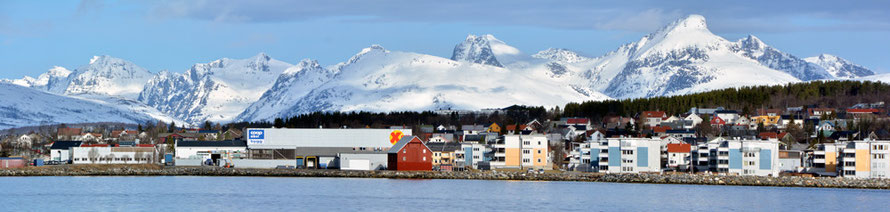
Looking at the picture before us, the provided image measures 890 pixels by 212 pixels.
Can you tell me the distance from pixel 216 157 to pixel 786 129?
5885 cm

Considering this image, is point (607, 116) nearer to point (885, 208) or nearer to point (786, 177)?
point (786, 177)

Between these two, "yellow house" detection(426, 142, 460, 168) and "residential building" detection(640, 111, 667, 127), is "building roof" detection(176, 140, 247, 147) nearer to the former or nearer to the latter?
"yellow house" detection(426, 142, 460, 168)

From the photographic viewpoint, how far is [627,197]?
61.9 meters

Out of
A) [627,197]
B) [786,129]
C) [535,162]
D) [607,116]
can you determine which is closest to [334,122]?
[607,116]

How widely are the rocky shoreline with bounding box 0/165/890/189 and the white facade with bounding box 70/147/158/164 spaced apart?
183 inches

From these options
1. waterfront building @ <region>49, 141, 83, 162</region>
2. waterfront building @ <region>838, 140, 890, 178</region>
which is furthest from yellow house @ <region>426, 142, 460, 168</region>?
waterfront building @ <region>49, 141, 83, 162</region>

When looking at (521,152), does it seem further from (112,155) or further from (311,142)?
(112,155)

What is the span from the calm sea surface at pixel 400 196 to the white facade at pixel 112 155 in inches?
726

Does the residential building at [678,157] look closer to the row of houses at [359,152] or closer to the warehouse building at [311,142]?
the row of houses at [359,152]

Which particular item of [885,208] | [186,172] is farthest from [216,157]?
[885,208]

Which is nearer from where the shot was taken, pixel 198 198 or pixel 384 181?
pixel 198 198

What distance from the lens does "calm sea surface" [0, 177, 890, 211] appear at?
54438mm

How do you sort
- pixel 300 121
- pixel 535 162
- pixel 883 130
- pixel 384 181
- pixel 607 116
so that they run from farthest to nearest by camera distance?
pixel 300 121
pixel 607 116
pixel 883 130
pixel 535 162
pixel 384 181

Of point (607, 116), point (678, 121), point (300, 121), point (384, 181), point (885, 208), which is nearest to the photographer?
point (885, 208)
